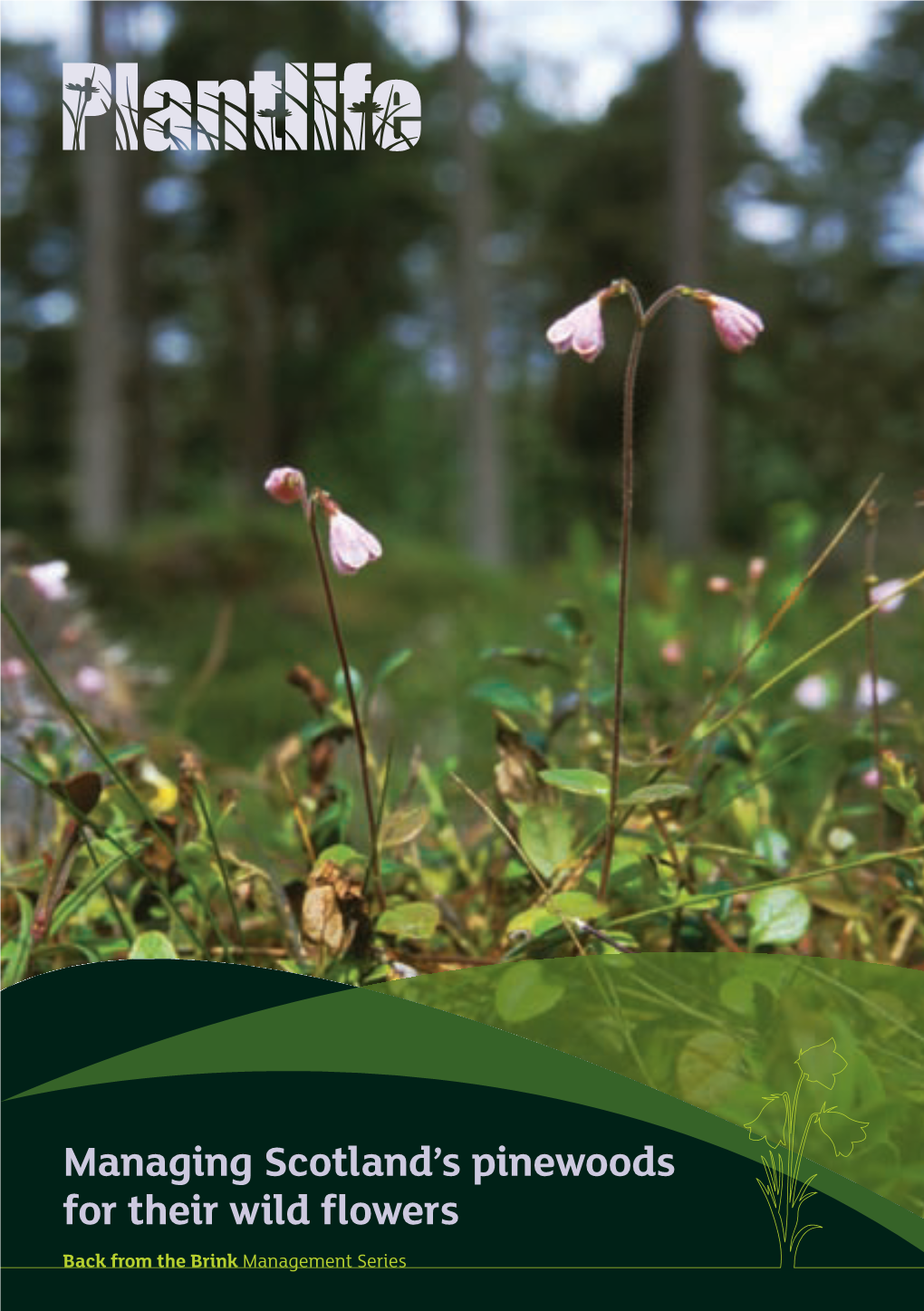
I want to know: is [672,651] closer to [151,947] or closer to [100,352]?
[151,947]

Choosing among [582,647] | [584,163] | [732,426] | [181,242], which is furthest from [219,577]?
[181,242]

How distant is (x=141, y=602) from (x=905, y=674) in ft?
18.5

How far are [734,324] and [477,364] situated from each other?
8.89 m

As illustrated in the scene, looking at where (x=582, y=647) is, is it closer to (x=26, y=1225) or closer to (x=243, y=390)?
(x=26, y=1225)

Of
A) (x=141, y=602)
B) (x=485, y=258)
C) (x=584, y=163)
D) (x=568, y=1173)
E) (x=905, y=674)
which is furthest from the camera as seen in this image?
(x=584, y=163)

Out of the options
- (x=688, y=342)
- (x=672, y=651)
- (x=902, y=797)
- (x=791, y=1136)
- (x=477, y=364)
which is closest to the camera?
(x=791, y=1136)

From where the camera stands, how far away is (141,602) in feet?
22.8

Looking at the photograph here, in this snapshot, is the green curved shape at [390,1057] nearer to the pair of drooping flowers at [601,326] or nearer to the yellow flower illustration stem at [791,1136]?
the yellow flower illustration stem at [791,1136]

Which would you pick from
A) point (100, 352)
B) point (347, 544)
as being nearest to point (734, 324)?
point (347, 544)

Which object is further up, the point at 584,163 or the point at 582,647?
the point at 584,163

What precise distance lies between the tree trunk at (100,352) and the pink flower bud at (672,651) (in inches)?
271

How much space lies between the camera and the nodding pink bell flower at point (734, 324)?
2.51ft

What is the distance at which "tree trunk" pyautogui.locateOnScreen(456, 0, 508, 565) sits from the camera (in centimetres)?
909

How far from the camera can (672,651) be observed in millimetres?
1304
